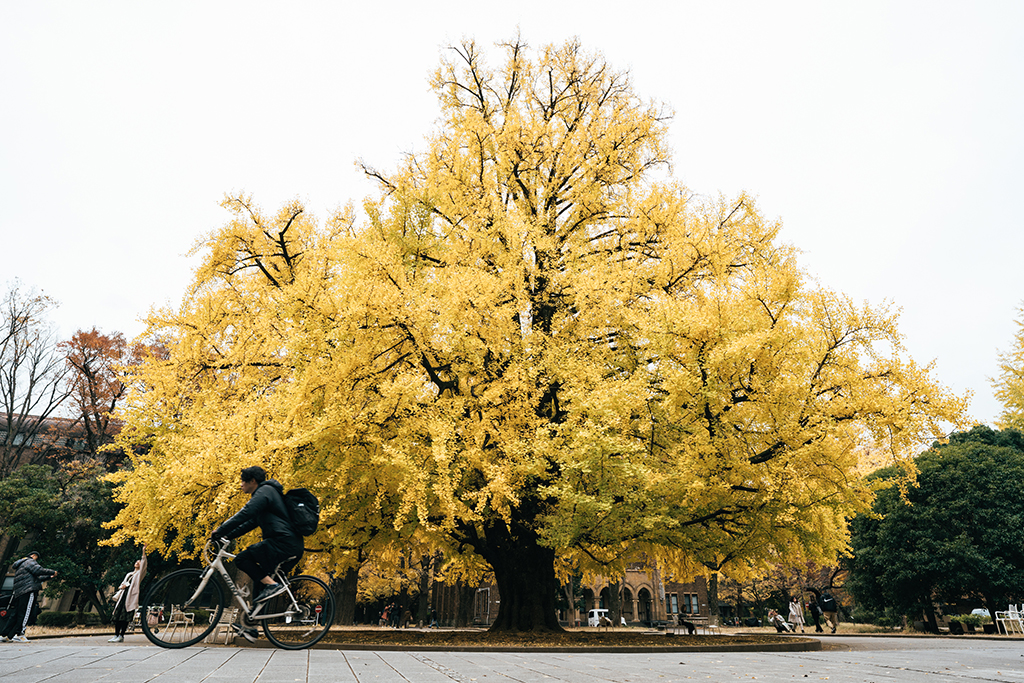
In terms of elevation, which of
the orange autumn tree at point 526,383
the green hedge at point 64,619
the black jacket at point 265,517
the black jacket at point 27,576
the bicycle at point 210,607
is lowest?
the green hedge at point 64,619

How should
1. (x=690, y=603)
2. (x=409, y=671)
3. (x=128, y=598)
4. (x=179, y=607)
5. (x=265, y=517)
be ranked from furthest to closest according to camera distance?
(x=690, y=603) < (x=128, y=598) < (x=409, y=671) < (x=179, y=607) < (x=265, y=517)

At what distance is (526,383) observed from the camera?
12.5 meters

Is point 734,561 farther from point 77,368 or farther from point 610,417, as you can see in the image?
point 77,368

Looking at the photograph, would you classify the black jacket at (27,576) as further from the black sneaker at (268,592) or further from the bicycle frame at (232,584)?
the black sneaker at (268,592)

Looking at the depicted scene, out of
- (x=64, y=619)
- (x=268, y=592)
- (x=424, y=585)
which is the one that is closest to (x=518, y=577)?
(x=268, y=592)

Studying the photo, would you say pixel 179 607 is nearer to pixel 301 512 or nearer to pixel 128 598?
pixel 301 512

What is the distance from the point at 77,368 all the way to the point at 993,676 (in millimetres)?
36298

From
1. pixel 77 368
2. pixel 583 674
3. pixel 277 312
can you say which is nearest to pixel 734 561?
pixel 583 674

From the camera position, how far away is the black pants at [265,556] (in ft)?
18.7

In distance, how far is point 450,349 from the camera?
1331cm

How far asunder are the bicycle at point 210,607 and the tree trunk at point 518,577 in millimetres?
8739

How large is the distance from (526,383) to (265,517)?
7317 mm

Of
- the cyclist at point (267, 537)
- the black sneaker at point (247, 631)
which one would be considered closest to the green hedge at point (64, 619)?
the black sneaker at point (247, 631)

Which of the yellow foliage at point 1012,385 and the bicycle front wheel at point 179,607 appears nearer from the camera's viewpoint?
the bicycle front wheel at point 179,607
